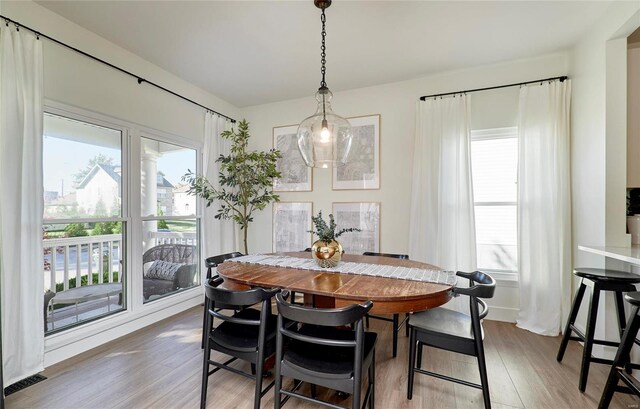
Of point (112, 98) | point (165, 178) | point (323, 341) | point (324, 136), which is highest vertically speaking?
point (112, 98)

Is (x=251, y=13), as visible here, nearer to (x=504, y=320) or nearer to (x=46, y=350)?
(x=46, y=350)

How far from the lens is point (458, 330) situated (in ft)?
6.09

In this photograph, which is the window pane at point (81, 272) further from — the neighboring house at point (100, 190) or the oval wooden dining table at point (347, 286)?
the oval wooden dining table at point (347, 286)

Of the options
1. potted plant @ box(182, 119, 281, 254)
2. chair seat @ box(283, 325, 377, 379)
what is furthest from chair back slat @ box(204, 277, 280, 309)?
potted plant @ box(182, 119, 281, 254)

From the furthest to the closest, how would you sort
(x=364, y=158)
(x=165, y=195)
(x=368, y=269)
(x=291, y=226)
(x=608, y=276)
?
(x=291, y=226) < (x=364, y=158) < (x=165, y=195) < (x=368, y=269) < (x=608, y=276)

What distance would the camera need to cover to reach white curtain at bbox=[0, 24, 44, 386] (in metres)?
2.00

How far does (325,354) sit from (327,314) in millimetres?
394

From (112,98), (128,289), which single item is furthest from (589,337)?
(112,98)

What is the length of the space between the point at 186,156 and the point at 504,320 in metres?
Result: 4.36

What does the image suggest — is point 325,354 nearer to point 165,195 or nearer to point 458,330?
point 458,330

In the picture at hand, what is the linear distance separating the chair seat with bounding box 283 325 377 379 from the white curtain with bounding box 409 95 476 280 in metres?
1.87

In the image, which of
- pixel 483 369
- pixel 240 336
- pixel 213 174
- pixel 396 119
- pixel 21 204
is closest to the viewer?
pixel 483 369

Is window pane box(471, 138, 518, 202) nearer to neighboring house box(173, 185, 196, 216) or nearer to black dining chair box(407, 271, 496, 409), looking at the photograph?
black dining chair box(407, 271, 496, 409)

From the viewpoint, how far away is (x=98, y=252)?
2770 mm
